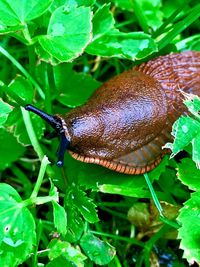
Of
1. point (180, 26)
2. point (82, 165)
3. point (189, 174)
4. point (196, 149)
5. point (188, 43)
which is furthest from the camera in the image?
point (188, 43)

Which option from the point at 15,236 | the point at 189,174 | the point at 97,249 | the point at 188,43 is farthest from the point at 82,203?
the point at 188,43

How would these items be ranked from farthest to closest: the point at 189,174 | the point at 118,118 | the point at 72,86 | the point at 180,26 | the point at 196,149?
the point at 72,86
the point at 180,26
the point at 118,118
the point at 189,174
the point at 196,149

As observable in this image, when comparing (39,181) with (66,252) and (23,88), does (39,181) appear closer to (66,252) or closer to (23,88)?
(66,252)

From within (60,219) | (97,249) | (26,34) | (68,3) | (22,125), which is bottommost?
(97,249)

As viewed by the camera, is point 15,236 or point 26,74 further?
point 26,74

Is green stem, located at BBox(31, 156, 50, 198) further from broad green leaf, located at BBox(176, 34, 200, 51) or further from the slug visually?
broad green leaf, located at BBox(176, 34, 200, 51)

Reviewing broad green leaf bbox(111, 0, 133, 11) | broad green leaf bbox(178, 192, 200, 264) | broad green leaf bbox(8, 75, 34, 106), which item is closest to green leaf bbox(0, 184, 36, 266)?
broad green leaf bbox(178, 192, 200, 264)

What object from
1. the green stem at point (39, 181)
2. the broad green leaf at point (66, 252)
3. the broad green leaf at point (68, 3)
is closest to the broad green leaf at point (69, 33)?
the broad green leaf at point (68, 3)

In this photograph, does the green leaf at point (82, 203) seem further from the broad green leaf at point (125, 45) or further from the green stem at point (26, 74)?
the broad green leaf at point (125, 45)
